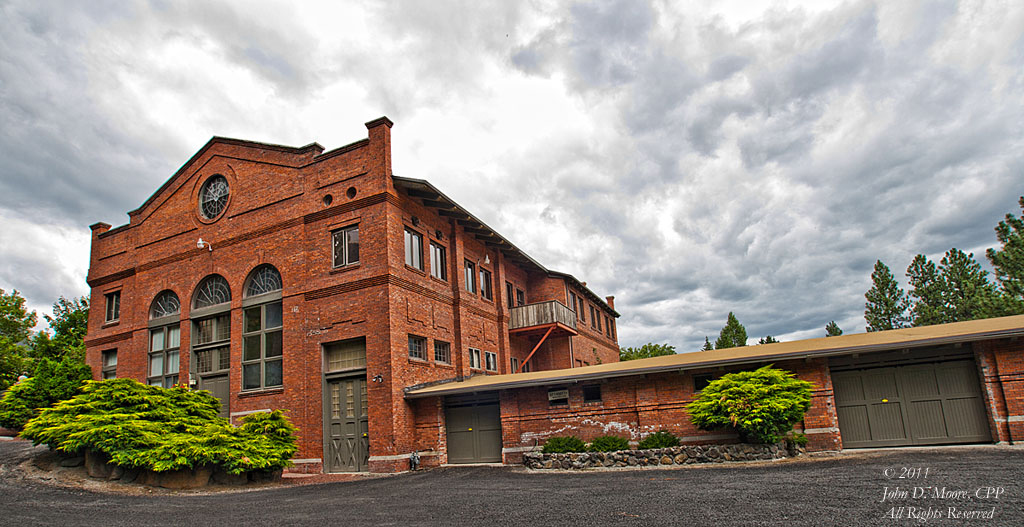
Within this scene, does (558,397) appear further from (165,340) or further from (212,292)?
(165,340)

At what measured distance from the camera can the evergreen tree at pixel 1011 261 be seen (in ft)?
115

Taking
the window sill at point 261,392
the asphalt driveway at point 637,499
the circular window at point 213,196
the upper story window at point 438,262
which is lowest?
the asphalt driveway at point 637,499

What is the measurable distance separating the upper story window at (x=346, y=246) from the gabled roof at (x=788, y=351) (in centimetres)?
457

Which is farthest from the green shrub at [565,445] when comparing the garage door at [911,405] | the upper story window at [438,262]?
the upper story window at [438,262]

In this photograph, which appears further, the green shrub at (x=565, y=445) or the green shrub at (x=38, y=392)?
the green shrub at (x=38, y=392)

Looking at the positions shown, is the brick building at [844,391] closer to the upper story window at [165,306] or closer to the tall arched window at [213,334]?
the tall arched window at [213,334]

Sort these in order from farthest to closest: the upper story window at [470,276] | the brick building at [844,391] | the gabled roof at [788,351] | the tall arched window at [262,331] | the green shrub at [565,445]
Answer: the upper story window at [470,276] → the tall arched window at [262,331] → the green shrub at [565,445] → the brick building at [844,391] → the gabled roof at [788,351]

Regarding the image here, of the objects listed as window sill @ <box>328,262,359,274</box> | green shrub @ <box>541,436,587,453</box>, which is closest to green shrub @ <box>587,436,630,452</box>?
green shrub @ <box>541,436,587,453</box>

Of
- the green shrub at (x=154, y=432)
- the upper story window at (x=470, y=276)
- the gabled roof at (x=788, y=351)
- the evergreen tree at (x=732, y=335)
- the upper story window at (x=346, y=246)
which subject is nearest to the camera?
the gabled roof at (x=788, y=351)

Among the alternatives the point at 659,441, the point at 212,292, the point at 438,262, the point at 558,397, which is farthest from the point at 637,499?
the point at 212,292

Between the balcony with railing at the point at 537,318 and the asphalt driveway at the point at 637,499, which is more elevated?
the balcony with railing at the point at 537,318

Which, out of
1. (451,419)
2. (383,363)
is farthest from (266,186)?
(451,419)

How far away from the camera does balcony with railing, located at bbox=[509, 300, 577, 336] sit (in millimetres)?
25594

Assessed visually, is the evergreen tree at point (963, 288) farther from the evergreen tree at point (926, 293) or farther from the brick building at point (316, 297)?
the brick building at point (316, 297)
